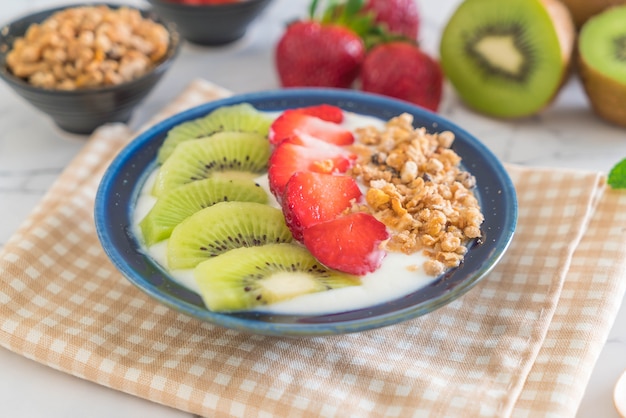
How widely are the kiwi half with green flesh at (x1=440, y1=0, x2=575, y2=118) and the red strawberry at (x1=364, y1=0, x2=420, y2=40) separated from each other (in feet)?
0.56

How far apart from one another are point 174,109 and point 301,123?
487 millimetres

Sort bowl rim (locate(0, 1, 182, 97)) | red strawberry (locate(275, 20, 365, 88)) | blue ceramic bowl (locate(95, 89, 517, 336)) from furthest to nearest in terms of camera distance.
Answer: red strawberry (locate(275, 20, 365, 88)) → bowl rim (locate(0, 1, 182, 97)) → blue ceramic bowl (locate(95, 89, 517, 336))

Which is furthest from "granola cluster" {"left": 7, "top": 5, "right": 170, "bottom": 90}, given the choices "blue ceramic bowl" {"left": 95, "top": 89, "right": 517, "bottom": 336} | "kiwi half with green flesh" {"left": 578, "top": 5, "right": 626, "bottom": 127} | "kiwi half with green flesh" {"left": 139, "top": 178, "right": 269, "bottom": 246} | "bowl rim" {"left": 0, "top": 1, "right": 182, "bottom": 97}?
"kiwi half with green flesh" {"left": 578, "top": 5, "right": 626, "bottom": 127}

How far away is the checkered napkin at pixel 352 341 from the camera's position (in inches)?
42.8

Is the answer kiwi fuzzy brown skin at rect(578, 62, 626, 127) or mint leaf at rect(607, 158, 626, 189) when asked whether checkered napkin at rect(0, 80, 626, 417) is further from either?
kiwi fuzzy brown skin at rect(578, 62, 626, 127)

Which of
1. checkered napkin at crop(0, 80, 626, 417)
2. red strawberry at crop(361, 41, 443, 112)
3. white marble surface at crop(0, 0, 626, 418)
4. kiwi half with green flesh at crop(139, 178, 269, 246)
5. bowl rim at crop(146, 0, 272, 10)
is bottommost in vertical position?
white marble surface at crop(0, 0, 626, 418)

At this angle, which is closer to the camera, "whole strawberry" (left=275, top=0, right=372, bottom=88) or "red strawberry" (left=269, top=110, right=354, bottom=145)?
"red strawberry" (left=269, top=110, right=354, bottom=145)

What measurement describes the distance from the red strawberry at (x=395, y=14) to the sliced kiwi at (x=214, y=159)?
29.3 inches

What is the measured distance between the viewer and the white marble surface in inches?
44.6

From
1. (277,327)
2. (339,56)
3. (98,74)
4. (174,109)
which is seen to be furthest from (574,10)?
(277,327)

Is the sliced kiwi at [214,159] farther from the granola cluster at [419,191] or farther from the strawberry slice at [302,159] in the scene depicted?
the granola cluster at [419,191]

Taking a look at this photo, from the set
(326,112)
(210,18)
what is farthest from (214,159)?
(210,18)

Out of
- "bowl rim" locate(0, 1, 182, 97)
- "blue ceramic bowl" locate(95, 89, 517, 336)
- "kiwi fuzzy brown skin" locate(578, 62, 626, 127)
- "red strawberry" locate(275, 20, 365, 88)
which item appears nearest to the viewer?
"blue ceramic bowl" locate(95, 89, 517, 336)

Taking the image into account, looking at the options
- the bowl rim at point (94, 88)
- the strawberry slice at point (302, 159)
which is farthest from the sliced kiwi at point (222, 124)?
the bowl rim at point (94, 88)
